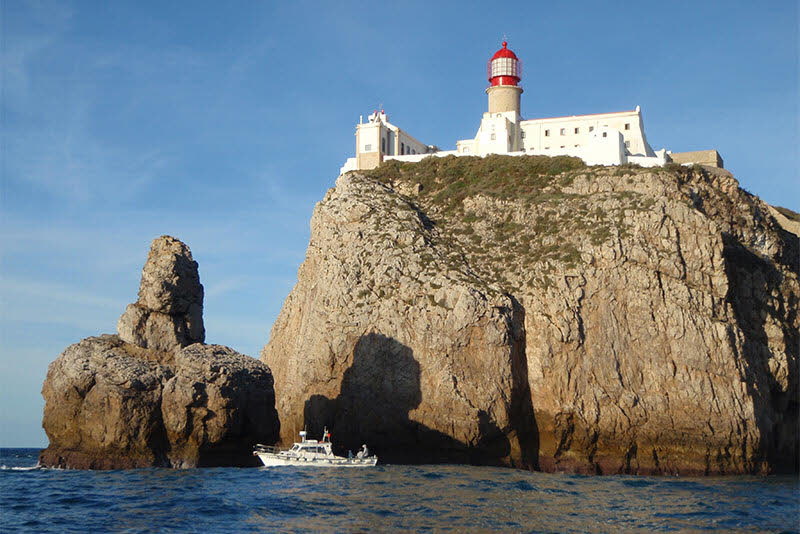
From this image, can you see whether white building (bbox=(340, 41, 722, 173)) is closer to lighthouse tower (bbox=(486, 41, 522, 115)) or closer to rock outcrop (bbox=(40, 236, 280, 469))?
lighthouse tower (bbox=(486, 41, 522, 115))

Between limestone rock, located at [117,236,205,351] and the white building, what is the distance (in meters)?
27.0

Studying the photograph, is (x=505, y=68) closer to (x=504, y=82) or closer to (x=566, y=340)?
(x=504, y=82)

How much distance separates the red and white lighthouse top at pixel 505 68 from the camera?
2758 inches

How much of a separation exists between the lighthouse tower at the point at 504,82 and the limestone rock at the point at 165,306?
116 ft

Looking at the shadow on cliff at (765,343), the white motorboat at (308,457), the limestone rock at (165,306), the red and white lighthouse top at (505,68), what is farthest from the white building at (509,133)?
the white motorboat at (308,457)

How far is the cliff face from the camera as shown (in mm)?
43625

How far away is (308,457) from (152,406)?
332 inches

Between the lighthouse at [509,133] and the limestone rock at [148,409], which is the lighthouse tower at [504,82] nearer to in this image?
the lighthouse at [509,133]

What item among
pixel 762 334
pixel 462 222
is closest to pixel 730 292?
pixel 762 334

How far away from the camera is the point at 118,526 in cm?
2458

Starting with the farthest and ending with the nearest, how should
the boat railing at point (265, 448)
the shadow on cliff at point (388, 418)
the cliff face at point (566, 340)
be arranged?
the shadow on cliff at point (388, 418)
the cliff face at point (566, 340)
the boat railing at point (265, 448)

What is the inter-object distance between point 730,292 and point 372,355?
21.4m

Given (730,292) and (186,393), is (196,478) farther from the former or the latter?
(730,292)

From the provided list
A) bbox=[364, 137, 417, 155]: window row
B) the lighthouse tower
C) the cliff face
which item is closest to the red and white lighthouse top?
the lighthouse tower
